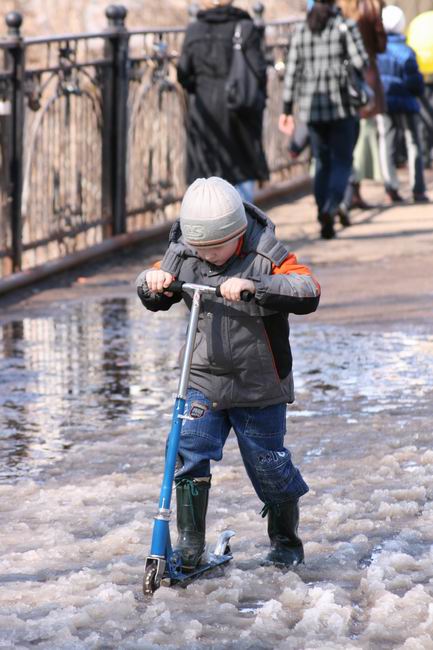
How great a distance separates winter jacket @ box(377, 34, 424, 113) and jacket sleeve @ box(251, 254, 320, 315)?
984 centimetres

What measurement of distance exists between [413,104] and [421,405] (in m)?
7.52

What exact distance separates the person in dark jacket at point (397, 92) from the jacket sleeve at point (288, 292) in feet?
32.3

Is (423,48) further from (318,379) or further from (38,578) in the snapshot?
(38,578)

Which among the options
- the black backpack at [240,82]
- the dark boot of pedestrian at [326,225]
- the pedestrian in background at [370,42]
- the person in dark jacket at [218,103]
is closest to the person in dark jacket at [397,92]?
the pedestrian in background at [370,42]

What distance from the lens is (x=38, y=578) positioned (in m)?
5.36

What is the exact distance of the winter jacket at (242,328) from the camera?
16.8 ft

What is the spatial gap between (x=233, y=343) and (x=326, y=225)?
26.4ft

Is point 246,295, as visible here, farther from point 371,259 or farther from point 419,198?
point 419,198

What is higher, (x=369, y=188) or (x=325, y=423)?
(x=325, y=423)

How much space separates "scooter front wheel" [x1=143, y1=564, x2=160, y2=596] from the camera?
5125mm

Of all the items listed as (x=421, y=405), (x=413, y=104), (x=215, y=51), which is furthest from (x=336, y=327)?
(x=413, y=104)

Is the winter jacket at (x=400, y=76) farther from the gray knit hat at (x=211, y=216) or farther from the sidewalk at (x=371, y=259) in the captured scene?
the gray knit hat at (x=211, y=216)

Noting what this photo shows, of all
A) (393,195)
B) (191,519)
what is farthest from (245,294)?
(393,195)

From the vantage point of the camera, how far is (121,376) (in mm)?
8477
